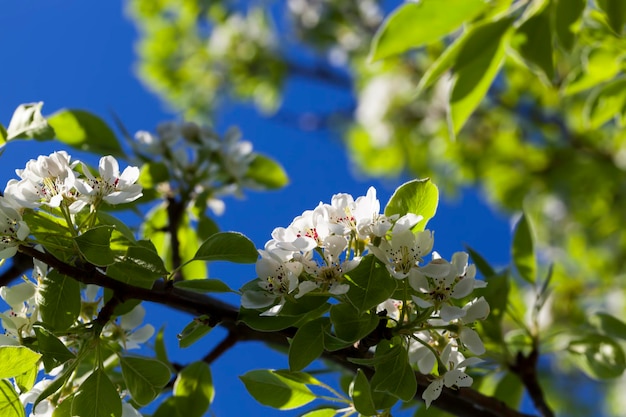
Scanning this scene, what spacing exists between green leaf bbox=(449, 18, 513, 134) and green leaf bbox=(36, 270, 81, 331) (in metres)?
0.77

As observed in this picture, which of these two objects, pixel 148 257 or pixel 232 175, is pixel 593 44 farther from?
pixel 148 257

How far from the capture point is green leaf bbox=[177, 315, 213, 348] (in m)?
0.92

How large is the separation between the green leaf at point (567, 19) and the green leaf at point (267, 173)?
77 centimetres

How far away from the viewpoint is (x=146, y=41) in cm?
456

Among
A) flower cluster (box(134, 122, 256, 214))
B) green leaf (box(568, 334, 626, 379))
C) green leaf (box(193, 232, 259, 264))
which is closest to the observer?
green leaf (box(193, 232, 259, 264))

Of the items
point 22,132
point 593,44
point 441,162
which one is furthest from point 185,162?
point 441,162

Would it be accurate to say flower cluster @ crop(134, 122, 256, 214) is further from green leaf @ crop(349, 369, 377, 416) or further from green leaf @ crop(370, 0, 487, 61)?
green leaf @ crop(349, 369, 377, 416)

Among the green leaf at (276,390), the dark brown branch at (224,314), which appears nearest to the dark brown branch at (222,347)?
the dark brown branch at (224,314)

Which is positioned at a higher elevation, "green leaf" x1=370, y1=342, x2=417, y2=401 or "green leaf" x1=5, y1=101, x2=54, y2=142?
"green leaf" x1=5, y1=101, x2=54, y2=142

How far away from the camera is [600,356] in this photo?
139 centimetres

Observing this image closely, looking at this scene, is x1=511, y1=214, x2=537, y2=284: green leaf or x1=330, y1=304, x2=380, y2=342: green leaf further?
x1=511, y1=214, x2=537, y2=284: green leaf

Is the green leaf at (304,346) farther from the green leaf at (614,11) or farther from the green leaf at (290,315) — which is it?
the green leaf at (614,11)

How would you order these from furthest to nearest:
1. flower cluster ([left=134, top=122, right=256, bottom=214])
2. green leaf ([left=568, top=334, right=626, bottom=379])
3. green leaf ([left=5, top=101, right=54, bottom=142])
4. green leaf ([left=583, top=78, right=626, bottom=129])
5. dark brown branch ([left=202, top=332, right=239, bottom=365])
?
flower cluster ([left=134, top=122, right=256, bottom=214]) < green leaf ([left=583, top=78, right=626, bottom=129]) < green leaf ([left=568, top=334, right=626, bottom=379]) < dark brown branch ([left=202, top=332, right=239, bottom=365]) < green leaf ([left=5, top=101, right=54, bottom=142])

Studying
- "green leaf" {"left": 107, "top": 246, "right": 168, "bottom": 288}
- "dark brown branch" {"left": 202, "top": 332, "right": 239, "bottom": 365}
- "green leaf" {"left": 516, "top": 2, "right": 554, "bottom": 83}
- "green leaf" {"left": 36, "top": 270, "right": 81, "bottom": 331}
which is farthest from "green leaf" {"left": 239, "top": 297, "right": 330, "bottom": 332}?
"green leaf" {"left": 516, "top": 2, "right": 554, "bottom": 83}
